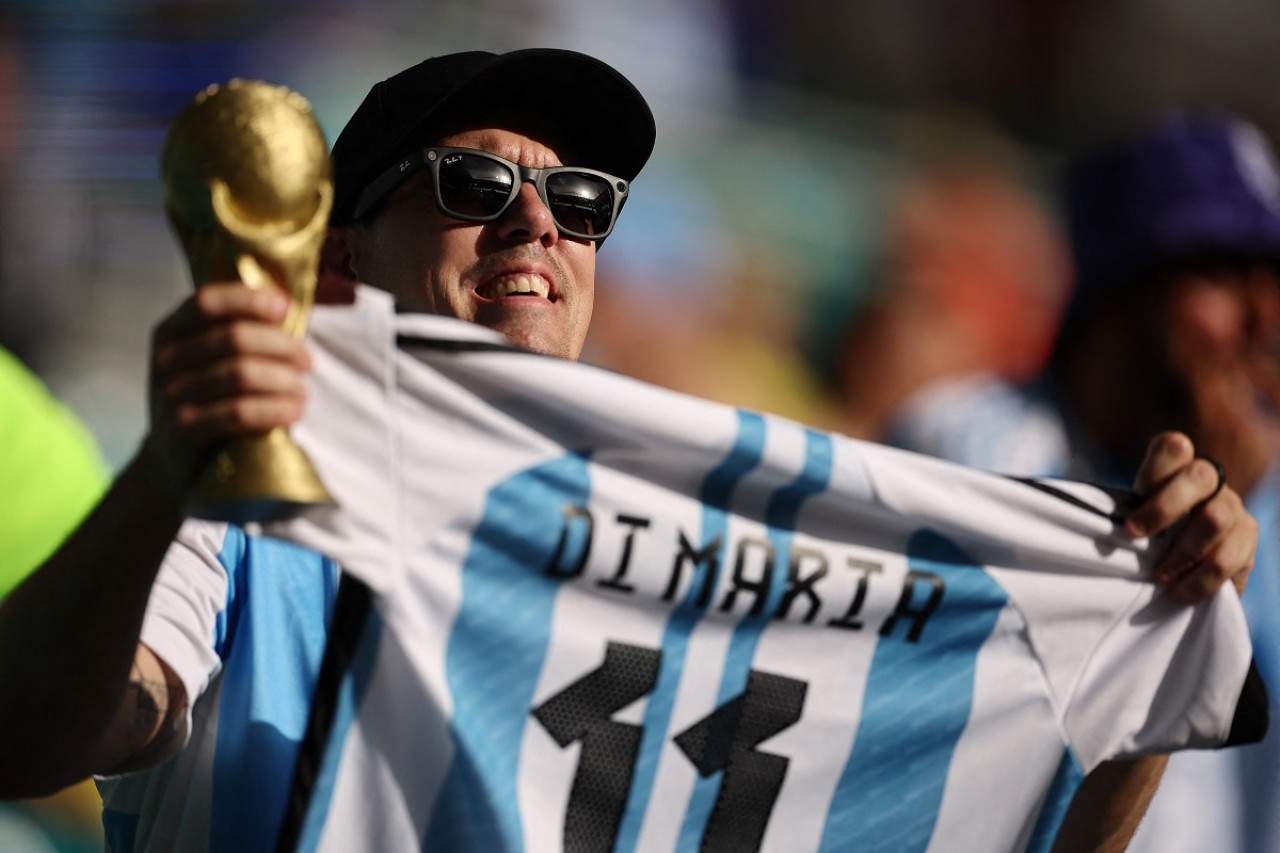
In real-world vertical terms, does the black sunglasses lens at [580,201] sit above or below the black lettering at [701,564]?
above

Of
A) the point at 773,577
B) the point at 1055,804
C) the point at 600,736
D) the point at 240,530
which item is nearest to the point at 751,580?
the point at 773,577

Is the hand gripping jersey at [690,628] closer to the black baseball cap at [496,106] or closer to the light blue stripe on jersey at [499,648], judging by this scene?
the light blue stripe on jersey at [499,648]

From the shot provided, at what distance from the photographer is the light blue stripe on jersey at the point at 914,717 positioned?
216cm

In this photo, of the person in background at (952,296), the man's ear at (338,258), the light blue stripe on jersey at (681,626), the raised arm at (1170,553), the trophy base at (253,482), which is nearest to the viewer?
the trophy base at (253,482)

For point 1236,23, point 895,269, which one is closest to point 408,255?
point 895,269

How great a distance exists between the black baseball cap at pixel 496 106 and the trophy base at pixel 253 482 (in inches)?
40.1

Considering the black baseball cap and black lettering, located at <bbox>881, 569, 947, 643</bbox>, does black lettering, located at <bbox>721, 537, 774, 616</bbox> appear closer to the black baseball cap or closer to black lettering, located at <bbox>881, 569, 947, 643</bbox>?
black lettering, located at <bbox>881, 569, 947, 643</bbox>

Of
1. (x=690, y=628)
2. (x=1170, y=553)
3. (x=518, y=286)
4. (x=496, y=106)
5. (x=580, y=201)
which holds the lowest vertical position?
(x=690, y=628)

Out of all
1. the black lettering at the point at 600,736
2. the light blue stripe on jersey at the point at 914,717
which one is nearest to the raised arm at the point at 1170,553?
the light blue stripe on jersey at the point at 914,717

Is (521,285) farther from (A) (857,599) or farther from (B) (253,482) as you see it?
(B) (253,482)

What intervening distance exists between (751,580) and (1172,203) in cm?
213

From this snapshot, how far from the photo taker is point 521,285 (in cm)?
240

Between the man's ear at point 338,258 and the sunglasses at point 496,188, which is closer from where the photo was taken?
the sunglasses at point 496,188

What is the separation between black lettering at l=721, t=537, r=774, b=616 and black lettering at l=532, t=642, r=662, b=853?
0.44 feet
